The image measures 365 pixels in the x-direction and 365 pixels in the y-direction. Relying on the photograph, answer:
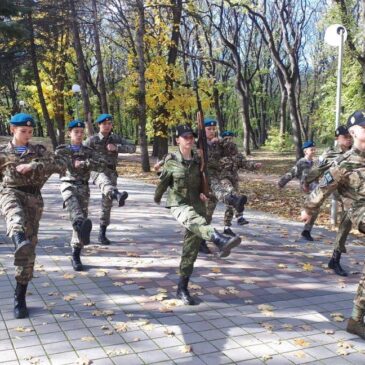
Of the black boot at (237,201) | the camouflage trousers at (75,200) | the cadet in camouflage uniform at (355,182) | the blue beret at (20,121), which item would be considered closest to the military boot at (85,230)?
the camouflage trousers at (75,200)

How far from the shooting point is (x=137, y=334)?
15.6ft

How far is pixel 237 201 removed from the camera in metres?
7.23

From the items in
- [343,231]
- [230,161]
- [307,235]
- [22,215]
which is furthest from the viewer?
[307,235]

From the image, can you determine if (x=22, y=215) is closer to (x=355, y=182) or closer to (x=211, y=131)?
(x=355, y=182)

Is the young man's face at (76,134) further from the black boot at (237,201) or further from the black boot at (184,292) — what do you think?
the black boot at (184,292)

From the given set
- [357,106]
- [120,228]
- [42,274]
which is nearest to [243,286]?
[42,274]

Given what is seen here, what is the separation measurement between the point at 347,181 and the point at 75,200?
3754 mm

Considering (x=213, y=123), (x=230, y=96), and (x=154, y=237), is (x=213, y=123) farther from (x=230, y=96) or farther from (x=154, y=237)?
(x=230, y=96)

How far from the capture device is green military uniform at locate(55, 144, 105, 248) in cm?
678

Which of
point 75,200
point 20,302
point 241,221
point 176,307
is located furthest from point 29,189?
point 241,221

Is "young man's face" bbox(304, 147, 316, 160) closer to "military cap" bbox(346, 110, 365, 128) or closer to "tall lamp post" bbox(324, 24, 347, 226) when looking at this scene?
"tall lamp post" bbox(324, 24, 347, 226)

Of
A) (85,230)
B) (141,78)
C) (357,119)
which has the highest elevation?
(141,78)

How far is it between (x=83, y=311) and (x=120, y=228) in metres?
4.52

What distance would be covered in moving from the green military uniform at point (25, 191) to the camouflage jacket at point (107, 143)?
2382 mm
